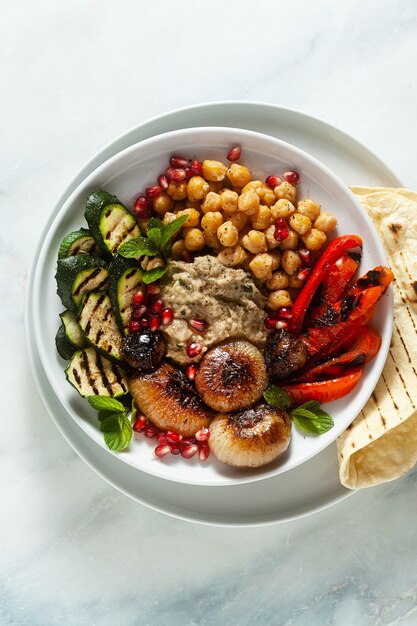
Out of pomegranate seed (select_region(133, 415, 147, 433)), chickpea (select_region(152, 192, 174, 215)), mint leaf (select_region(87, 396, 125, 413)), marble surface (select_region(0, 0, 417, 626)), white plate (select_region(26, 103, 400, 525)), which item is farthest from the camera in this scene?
marble surface (select_region(0, 0, 417, 626))

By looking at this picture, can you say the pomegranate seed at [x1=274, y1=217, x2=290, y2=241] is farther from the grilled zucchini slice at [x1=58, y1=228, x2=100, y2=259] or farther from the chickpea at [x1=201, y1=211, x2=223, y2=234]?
the grilled zucchini slice at [x1=58, y1=228, x2=100, y2=259]

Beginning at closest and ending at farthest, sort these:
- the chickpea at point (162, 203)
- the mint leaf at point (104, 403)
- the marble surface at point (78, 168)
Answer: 1. the mint leaf at point (104, 403)
2. the chickpea at point (162, 203)
3. the marble surface at point (78, 168)

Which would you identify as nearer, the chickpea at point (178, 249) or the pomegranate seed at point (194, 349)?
the pomegranate seed at point (194, 349)

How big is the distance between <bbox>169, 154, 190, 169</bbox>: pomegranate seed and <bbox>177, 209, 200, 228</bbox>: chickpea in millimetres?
244

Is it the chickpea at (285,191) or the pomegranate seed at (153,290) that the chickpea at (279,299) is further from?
the pomegranate seed at (153,290)

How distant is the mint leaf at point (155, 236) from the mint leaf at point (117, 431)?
0.93 metres

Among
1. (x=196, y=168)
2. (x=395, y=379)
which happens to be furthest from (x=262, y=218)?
(x=395, y=379)

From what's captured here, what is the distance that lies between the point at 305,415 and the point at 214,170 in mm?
1402

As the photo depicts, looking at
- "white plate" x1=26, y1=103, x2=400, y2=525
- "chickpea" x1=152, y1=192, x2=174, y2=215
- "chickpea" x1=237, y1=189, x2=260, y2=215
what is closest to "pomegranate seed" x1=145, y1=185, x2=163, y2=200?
"chickpea" x1=152, y1=192, x2=174, y2=215

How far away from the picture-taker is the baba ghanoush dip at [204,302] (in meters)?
3.81

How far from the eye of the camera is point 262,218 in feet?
12.6

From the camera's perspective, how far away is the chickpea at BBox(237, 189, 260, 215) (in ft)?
12.3

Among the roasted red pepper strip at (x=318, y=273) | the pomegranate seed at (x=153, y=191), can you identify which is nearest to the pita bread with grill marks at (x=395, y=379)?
the roasted red pepper strip at (x=318, y=273)

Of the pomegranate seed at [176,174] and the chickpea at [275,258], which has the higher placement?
the pomegranate seed at [176,174]
